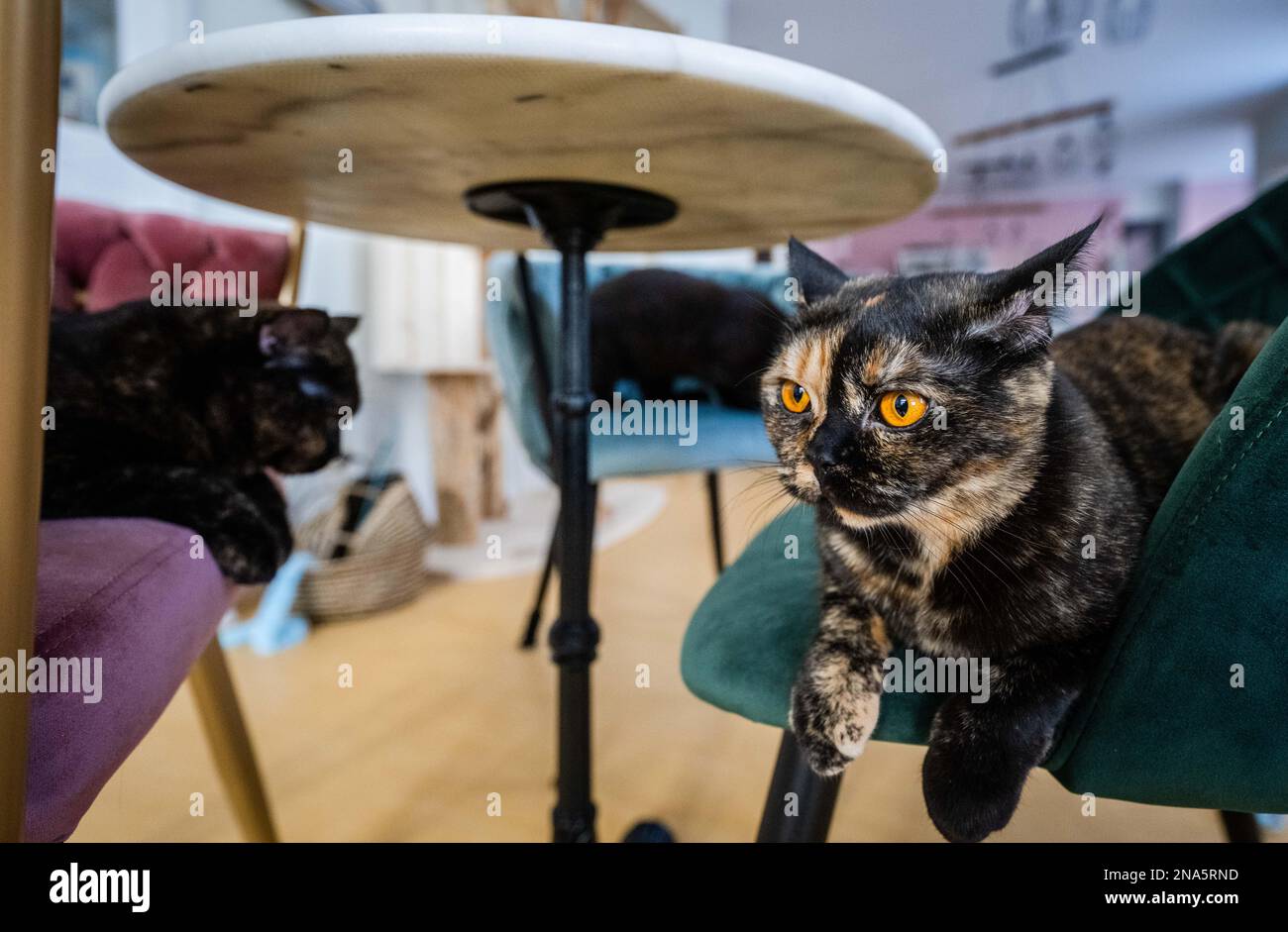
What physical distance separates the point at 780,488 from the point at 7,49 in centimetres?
49

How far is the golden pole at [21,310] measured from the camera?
0.30 metres

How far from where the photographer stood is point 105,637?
1.45 ft

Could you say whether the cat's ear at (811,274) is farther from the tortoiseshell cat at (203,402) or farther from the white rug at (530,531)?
the white rug at (530,531)

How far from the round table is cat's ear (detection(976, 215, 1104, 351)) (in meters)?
0.21

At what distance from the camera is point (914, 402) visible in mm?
440

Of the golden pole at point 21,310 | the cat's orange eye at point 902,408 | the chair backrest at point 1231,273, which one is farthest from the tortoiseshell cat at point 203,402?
the chair backrest at point 1231,273

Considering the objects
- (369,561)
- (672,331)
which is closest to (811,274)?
(672,331)

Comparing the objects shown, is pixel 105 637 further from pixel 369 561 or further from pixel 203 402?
pixel 369 561

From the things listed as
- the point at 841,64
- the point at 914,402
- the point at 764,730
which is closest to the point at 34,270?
the point at 914,402

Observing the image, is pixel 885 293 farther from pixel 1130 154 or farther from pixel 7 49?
pixel 1130 154

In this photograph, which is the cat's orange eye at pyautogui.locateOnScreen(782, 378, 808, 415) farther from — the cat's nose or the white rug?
the white rug

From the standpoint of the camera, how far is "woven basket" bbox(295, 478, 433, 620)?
179cm

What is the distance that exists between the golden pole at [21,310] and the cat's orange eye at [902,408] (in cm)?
44

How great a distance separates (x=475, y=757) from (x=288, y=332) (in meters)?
0.79
